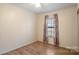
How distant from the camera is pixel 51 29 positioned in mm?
1593

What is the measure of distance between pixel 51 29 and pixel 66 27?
0.27m

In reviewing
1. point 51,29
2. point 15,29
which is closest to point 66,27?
point 51,29

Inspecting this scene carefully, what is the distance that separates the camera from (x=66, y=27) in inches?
61.4

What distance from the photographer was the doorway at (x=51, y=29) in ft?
5.15

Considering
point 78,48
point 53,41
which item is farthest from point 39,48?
point 78,48

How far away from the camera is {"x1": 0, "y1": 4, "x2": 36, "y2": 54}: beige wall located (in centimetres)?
154

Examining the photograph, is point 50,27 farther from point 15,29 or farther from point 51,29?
point 15,29

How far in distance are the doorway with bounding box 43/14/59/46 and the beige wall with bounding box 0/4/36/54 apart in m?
0.25

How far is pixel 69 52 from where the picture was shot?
4.52 ft

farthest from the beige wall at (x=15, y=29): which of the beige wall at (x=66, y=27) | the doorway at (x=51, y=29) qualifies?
the doorway at (x=51, y=29)

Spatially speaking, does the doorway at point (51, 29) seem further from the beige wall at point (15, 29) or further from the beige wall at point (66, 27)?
the beige wall at point (15, 29)

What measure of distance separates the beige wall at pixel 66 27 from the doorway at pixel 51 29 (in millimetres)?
66

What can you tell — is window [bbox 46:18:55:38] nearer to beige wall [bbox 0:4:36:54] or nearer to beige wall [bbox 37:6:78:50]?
beige wall [bbox 37:6:78:50]

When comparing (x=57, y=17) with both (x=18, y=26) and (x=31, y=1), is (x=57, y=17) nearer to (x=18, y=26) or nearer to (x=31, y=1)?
(x=31, y=1)
